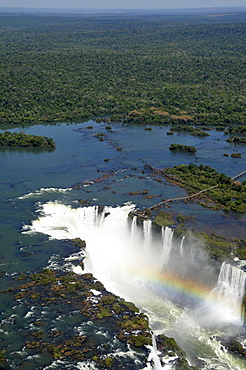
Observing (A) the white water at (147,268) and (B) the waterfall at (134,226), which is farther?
(B) the waterfall at (134,226)

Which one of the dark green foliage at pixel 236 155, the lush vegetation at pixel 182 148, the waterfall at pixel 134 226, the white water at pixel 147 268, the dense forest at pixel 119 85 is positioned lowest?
the white water at pixel 147 268

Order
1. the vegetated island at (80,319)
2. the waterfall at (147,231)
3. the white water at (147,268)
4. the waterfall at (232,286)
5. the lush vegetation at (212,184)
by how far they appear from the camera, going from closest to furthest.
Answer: the vegetated island at (80,319), the white water at (147,268), the waterfall at (232,286), the waterfall at (147,231), the lush vegetation at (212,184)

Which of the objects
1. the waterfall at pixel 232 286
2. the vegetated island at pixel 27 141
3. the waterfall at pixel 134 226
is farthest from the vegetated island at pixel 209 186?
the vegetated island at pixel 27 141

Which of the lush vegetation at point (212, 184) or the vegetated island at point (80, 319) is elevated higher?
the lush vegetation at point (212, 184)

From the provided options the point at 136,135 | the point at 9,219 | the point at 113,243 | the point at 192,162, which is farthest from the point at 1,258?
the point at 136,135

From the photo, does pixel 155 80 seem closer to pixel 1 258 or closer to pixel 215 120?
pixel 215 120

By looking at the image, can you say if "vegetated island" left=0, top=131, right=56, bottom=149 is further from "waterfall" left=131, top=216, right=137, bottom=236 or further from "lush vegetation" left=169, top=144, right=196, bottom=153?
"waterfall" left=131, top=216, right=137, bottom=236

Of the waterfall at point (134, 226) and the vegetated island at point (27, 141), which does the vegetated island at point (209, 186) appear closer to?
the waterfall at point (134, 226)
